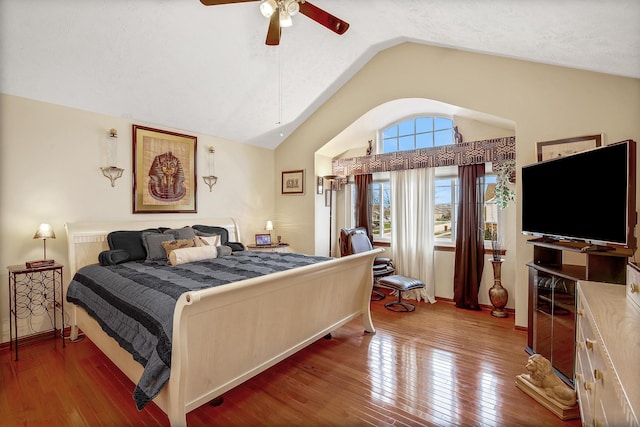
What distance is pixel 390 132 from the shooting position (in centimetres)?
503

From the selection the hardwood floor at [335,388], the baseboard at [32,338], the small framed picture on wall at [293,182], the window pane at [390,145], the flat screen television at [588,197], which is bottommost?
the hardwood floor at [335,388]

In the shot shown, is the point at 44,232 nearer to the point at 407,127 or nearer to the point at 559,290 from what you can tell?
the point at 559,290

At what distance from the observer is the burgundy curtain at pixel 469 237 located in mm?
3992

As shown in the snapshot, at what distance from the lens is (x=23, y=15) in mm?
2412

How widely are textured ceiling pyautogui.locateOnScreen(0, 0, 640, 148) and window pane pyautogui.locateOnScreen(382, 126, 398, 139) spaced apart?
1.13m

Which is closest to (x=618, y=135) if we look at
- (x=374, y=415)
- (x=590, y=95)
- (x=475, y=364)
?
(x=590, y=95)

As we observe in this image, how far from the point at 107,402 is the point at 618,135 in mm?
4714

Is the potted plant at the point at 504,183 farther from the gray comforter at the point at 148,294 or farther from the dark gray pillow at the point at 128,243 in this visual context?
the dark gray pillow at the point at 128,243

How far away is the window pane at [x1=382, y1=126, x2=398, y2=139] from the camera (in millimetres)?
4973

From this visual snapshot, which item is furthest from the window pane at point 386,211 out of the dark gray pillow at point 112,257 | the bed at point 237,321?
the dark gray pillow at point 112,257

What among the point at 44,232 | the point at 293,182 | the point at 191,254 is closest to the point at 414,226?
the point at 293,182

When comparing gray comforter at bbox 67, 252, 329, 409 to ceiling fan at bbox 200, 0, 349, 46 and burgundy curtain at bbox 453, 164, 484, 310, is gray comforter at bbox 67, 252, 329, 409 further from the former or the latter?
burgundy curtain at bbox 453, 164, 484, 310

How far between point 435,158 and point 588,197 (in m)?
2.20

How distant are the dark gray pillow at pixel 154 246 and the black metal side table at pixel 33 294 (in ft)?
2.51
